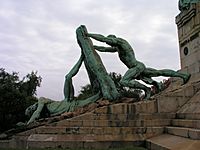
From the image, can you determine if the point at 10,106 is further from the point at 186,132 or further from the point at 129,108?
the point at 186,132

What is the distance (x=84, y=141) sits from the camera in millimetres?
8664

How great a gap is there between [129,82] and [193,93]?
2091mm

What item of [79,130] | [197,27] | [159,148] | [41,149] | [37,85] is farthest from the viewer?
[37,85]

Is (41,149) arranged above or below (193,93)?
below

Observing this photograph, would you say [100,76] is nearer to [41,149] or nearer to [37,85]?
[41,149]

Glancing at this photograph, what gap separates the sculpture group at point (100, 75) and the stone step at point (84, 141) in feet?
5.60

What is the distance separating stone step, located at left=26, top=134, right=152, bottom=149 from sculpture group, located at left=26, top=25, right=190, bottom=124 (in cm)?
171

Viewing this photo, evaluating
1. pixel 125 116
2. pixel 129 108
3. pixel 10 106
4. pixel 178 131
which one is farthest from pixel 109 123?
pixel 10 106

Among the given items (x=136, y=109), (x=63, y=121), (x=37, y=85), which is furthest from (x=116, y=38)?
(x=37, y=85)

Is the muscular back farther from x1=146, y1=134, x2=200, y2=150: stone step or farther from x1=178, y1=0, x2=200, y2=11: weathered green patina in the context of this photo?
x1=178, y1=0, x2=200, y2=11: weathered green patina

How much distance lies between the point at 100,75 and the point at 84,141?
2.76 meters

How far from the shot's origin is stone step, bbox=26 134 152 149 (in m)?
8.62

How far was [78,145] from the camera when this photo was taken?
339 inches

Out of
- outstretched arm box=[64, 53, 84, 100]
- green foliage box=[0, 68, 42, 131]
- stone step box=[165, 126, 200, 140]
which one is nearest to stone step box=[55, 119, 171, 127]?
stone step box=[165, 126, 200, 140]
